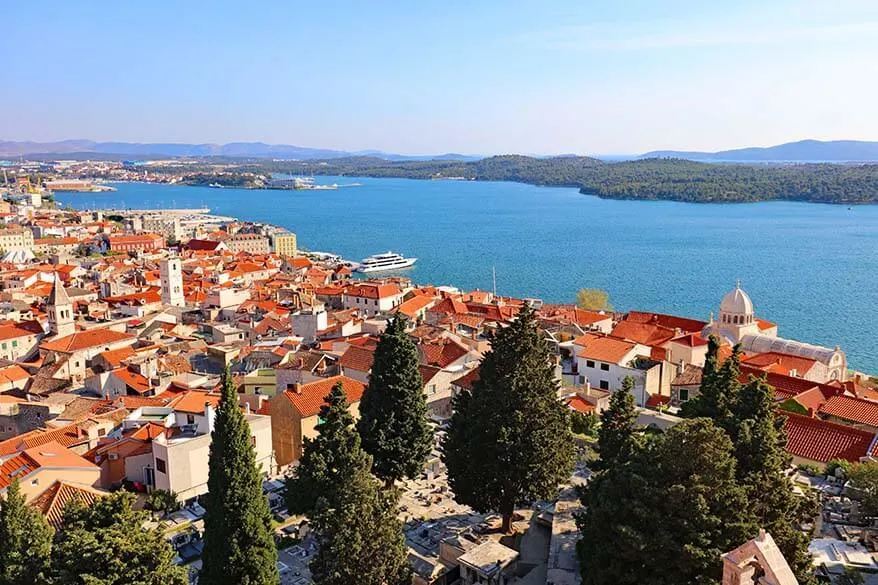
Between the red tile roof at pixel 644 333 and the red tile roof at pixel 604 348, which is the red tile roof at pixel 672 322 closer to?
the red tile roof at pixel 644 333

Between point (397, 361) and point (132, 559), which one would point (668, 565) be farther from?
point (397, 361)

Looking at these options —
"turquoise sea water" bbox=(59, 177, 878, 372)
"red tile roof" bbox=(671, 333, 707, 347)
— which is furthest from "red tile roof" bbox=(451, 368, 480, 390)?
"turquoise sea water" bbox=(59, 177, 878, 372)

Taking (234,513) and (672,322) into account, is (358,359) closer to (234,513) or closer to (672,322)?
(234,513)

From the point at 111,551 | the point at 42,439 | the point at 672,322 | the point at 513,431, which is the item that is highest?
the point at 513,431

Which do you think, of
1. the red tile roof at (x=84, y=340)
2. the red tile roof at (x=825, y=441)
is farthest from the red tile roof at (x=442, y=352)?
the red tile roof at (x=84, y=340)

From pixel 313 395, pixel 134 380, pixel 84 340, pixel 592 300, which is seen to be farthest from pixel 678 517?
pixel 592 300

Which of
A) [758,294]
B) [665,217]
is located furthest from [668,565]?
[665,217]

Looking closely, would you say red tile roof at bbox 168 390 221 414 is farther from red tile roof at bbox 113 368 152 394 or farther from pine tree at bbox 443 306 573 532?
pine tree at bbox 443 306 573 532
